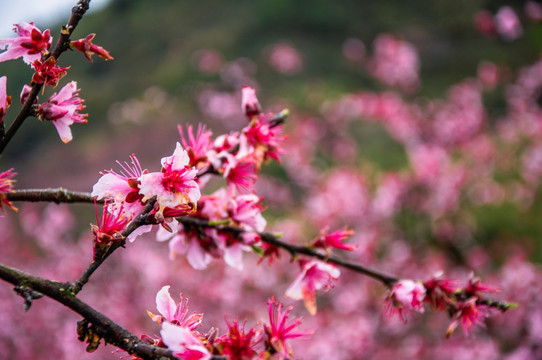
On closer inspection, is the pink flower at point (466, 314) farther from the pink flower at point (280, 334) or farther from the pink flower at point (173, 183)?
the pink flower at point (173, 183)

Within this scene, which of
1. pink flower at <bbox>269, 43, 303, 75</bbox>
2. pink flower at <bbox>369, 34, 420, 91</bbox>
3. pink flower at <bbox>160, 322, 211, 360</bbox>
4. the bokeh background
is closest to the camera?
pink flower at <bbox>160, 322, 211, 360</bbox>

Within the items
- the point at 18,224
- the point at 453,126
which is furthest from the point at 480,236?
the point at 18,224

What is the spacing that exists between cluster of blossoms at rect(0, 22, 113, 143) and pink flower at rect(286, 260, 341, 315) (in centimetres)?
59

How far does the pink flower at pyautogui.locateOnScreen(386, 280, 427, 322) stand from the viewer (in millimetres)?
940

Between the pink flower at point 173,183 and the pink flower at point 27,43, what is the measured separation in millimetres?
324

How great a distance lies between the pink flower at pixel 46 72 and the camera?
2.31 feet

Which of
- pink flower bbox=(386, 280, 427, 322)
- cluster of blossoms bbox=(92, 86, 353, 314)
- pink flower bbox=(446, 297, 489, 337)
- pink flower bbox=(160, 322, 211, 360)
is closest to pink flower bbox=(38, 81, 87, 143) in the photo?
cluster of blossoms bbox=(92, 86, 353, 314)

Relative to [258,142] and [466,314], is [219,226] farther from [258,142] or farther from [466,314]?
[466,314]

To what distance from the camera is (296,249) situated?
38.9 inches

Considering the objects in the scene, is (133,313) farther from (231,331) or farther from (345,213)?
(231,331)

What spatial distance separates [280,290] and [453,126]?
253 cm

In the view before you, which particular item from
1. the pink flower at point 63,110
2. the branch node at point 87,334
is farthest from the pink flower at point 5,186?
the branch node at point 87,334

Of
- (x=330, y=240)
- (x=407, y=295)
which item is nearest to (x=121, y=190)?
(x=330, y=240)

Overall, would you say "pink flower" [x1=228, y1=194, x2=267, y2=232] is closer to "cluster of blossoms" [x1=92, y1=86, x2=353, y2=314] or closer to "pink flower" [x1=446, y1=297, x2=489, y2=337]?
"cluster of blossoms" [x1=92, y1=86, x2=353, y2=314]
